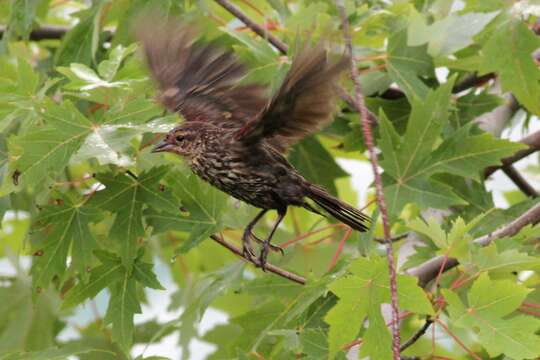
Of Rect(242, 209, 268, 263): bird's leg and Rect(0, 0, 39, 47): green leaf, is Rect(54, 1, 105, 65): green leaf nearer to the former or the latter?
Rect(0, 0, 39, 47): green leaf

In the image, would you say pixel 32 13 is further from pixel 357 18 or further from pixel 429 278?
pixel 429 278

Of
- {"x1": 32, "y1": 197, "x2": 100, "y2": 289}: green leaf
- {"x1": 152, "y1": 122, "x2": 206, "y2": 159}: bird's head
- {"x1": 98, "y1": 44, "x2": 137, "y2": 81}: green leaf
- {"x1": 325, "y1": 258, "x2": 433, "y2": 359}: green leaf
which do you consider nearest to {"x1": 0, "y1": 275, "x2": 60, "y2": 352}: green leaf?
{"x1": 32, "y1": 197, "x2": 100, "y2": 289}: green leaf

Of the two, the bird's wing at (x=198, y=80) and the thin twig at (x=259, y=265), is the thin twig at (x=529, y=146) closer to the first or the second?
the bird's wing at (x=198, y=80)

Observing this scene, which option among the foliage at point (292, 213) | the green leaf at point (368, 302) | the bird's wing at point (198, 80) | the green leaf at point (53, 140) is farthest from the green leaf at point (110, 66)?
the green leaf at point (368, 302)

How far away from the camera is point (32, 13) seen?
475 cm

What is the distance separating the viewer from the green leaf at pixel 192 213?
4.21 metres

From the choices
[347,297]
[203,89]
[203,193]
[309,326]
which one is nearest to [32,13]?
[203,89]

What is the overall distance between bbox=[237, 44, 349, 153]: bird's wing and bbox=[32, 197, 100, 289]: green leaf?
0.67m

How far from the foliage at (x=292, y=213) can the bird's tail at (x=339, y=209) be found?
12 centimetres

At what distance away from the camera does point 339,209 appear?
421 cm

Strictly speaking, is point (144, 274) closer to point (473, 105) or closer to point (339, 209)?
point (339, 209)

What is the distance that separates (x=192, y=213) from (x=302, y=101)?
83cm

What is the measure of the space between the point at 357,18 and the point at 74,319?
2510 millimetres

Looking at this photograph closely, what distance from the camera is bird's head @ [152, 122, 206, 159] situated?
4.20m
